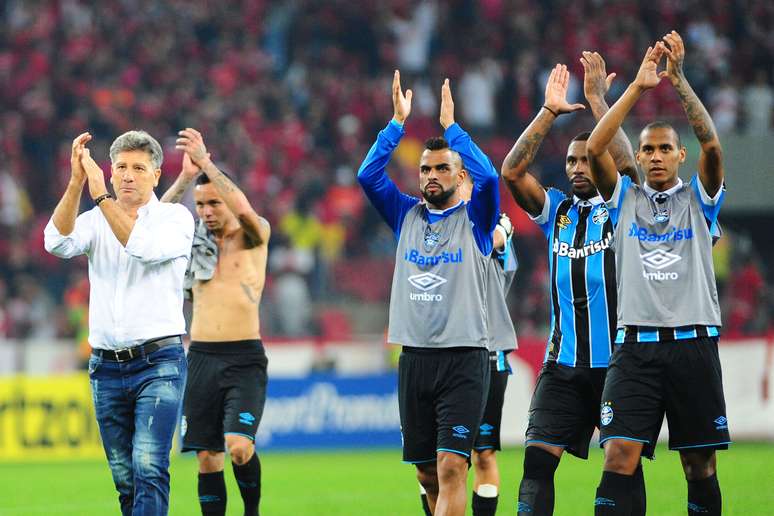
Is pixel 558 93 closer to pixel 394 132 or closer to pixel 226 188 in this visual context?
pixel 394 132

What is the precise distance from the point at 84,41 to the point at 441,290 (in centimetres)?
1707

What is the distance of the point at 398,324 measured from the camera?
27.1 feet

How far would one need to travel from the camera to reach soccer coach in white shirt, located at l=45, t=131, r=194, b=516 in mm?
7305

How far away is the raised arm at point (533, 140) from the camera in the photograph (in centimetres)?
813

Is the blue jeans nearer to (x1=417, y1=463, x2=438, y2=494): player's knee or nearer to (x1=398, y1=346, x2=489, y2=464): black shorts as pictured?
(x1=398, y1=346, x2=489, y2=464): black shorts

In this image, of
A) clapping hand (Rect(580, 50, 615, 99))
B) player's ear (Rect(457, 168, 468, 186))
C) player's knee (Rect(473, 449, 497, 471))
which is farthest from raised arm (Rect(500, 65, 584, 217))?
player's knee (Rect(473, 449, 497, 471))

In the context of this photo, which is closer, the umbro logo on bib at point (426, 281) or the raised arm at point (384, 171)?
the umbro logo on bib at point (426, 281)

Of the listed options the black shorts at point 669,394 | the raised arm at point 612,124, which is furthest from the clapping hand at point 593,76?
the black shorts at point 669,394

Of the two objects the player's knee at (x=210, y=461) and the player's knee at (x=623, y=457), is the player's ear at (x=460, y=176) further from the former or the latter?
the player's knee at (x=210, y=461)

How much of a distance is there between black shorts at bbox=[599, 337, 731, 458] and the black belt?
8.81 ft

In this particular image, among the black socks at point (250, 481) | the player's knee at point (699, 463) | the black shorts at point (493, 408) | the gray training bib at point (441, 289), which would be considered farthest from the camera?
the black shorts at point (493, 408)

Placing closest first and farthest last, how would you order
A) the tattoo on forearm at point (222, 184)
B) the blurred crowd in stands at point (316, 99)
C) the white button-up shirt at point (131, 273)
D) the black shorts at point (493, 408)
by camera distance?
the white button-up shirt at point (131, 273), the tattoo on forearm at point (222, 184), the black shorts at point (493, 408), the blurred crowd in stands at point (316, 99)

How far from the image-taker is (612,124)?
7.64 m

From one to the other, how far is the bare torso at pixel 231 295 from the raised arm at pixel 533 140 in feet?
7.84
